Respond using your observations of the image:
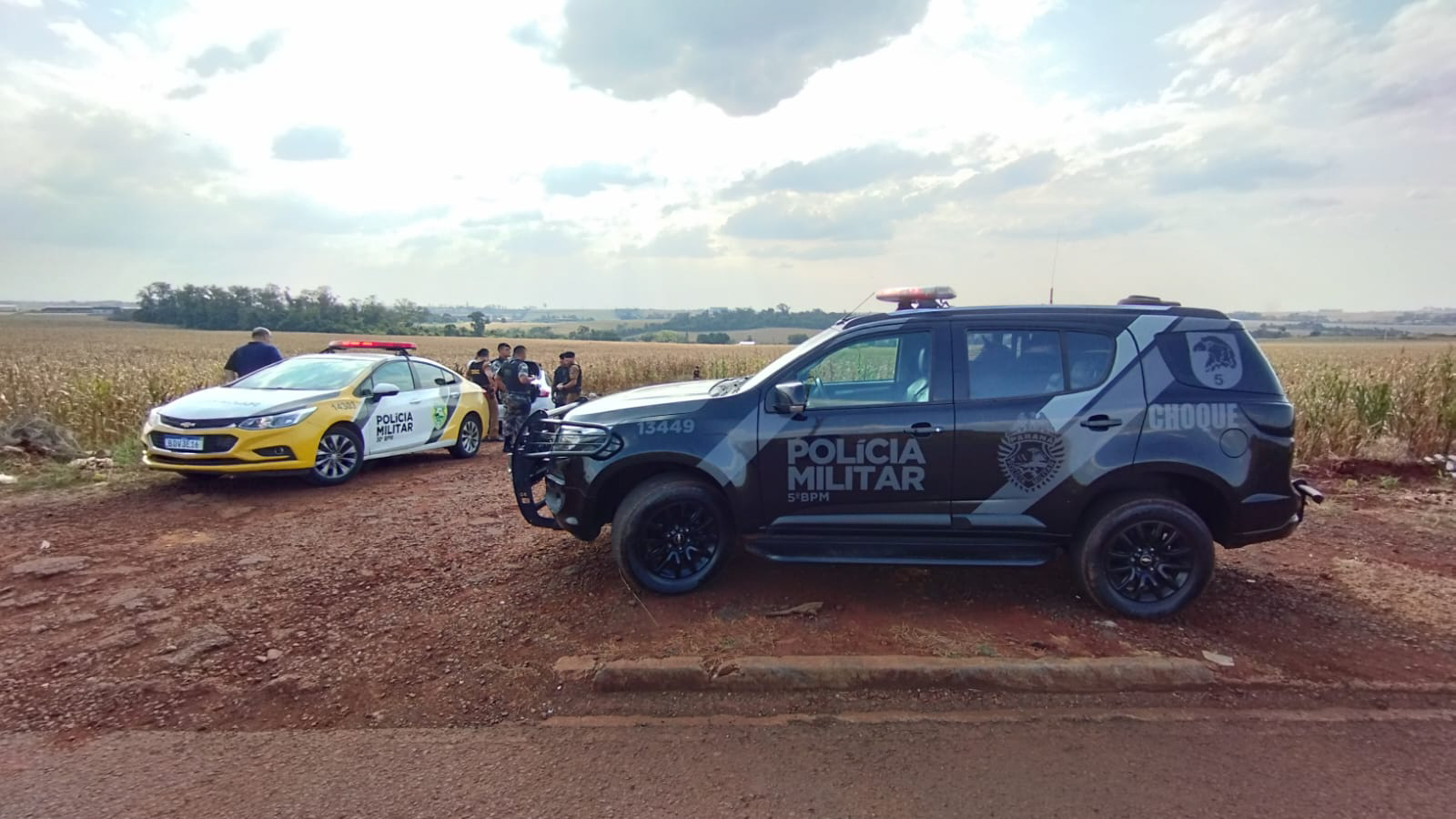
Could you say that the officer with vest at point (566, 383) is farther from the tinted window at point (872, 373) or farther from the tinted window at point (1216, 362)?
the tinted window at point (1216, 362)

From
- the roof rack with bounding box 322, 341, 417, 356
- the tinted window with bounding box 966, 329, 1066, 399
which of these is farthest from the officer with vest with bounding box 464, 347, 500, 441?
the tinted window with bounding box 966, 329, 1066, 399

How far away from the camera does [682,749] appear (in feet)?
10.3

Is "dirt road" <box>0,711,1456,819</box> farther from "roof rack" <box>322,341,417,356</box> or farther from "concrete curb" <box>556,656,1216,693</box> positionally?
"roof rack" <box>322,341,417,356</box>

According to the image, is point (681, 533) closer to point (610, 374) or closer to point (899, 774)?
Answer: point (899, 774)

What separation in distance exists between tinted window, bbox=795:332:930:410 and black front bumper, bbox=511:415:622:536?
51.4 inches

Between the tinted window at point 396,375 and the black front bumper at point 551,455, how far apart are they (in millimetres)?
4630

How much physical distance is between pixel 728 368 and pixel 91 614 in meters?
15.3

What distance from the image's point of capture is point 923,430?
4.37m

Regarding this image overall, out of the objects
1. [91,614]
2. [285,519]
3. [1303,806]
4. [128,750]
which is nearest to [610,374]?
[285,519]

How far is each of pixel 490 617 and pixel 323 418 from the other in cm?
462

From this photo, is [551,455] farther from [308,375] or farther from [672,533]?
[308,375]

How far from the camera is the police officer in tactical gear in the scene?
1103cm

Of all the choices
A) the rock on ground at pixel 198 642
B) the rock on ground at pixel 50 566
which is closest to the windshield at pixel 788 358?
the rock on ground at pixel 198 642

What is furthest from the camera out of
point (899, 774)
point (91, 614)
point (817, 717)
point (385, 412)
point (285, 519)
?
point (385, 412)
